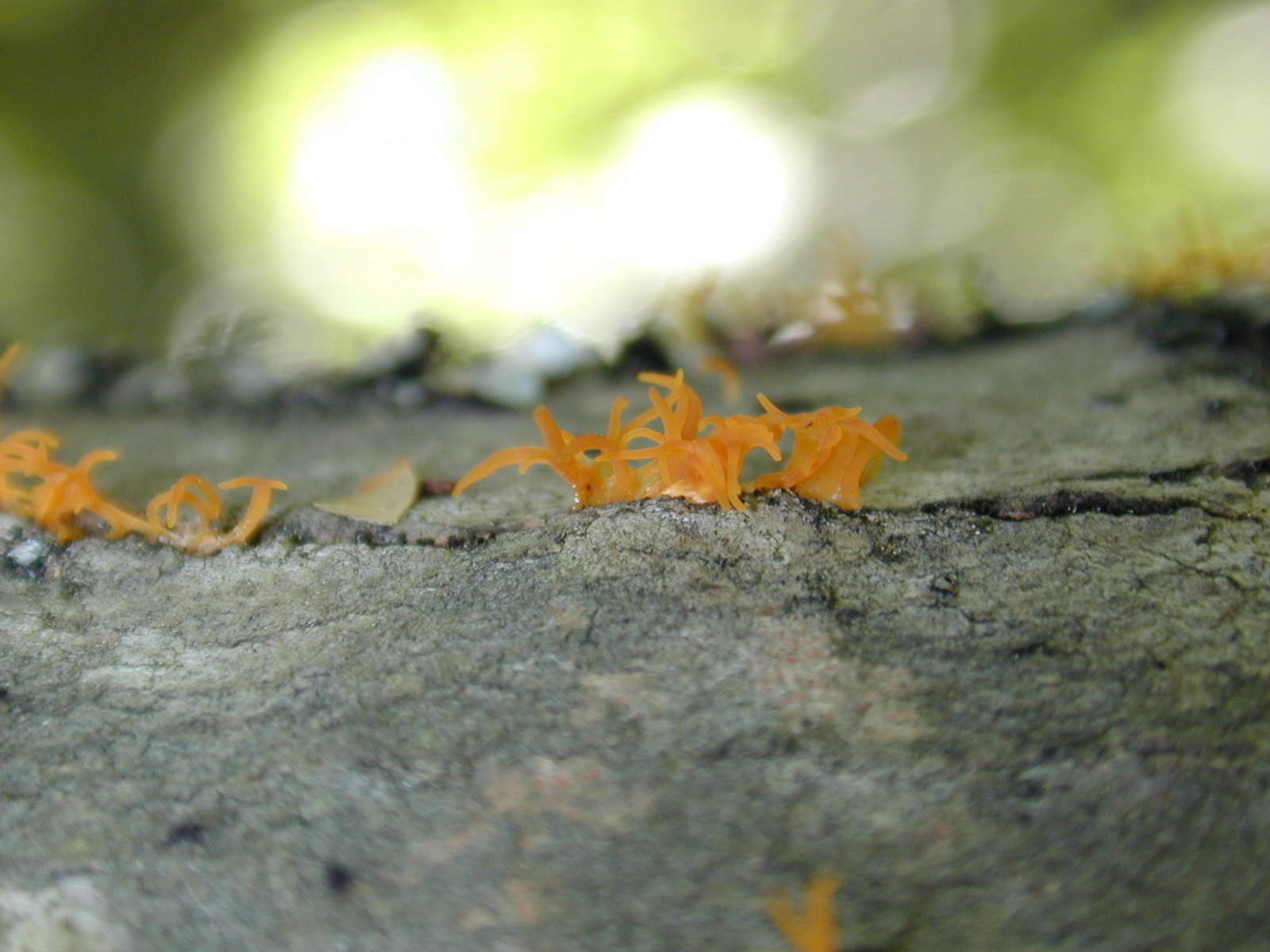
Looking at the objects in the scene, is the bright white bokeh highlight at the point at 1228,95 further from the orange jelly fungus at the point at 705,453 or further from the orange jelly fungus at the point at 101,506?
the orange jelly fungus at the point at 101,506

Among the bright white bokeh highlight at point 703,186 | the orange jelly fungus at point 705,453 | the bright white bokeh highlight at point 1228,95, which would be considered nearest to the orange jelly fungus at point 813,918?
the orange jelly fungus at point 705,453

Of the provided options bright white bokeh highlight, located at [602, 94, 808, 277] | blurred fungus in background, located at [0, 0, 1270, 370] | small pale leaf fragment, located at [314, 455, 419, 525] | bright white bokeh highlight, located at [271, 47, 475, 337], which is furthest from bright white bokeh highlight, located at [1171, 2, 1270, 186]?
small pale leaf fragment, located at [314, 455, 419, 525]

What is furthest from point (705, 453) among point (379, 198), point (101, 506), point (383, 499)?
point (379, 198)

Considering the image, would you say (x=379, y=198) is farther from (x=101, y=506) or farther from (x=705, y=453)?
(x=705, y=453)

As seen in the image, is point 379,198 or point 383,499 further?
point 379,198

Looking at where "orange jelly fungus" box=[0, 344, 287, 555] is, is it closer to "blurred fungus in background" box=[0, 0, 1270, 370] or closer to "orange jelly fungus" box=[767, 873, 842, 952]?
"orange jelly fungus" box=[767, 873, 842, 952]

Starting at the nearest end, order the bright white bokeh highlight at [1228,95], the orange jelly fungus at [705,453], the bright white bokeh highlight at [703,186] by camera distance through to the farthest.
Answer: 1. the orange jelly fungus at [705,453]
2. the bright white bokeh highlight at [1228,95]
3. the bright white bokeh highlight at [703,186]
